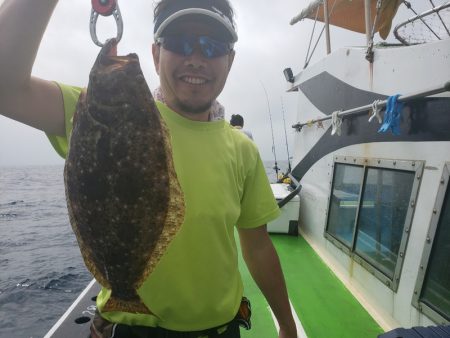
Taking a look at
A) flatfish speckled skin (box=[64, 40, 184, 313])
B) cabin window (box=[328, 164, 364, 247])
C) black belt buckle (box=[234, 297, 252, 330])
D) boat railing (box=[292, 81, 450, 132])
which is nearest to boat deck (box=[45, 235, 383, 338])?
cabin window (box=[328, 164, 364, 247])

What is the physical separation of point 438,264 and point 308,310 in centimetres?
161

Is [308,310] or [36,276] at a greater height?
[308,310]

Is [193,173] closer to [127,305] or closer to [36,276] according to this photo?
[127,305]

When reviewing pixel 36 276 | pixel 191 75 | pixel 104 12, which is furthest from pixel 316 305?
pixel 36 276

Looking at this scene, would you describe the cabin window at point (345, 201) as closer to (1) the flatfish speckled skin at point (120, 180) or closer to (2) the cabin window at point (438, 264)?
(2) the cabin window at point (438, 264)

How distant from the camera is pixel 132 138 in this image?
1314 millimetres

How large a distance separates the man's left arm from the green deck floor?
5.58ft

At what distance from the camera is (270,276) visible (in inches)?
81.0

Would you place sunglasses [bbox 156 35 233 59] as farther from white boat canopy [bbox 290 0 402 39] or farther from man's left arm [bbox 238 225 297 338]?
white boat canopy [bbox 290 0 402 39]

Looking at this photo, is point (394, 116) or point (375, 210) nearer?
point (394, 116)

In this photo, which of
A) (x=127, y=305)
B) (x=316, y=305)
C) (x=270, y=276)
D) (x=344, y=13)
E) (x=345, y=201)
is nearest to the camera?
(x=127, y=305)

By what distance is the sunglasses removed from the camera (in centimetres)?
158

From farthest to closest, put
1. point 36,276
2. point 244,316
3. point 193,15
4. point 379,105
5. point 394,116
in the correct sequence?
point 36,276 < point 379,105 < point 394,116 < point 244,316 < point 193,15

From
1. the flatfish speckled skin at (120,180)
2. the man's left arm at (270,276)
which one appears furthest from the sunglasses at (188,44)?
the man's left arm at (270,276)
